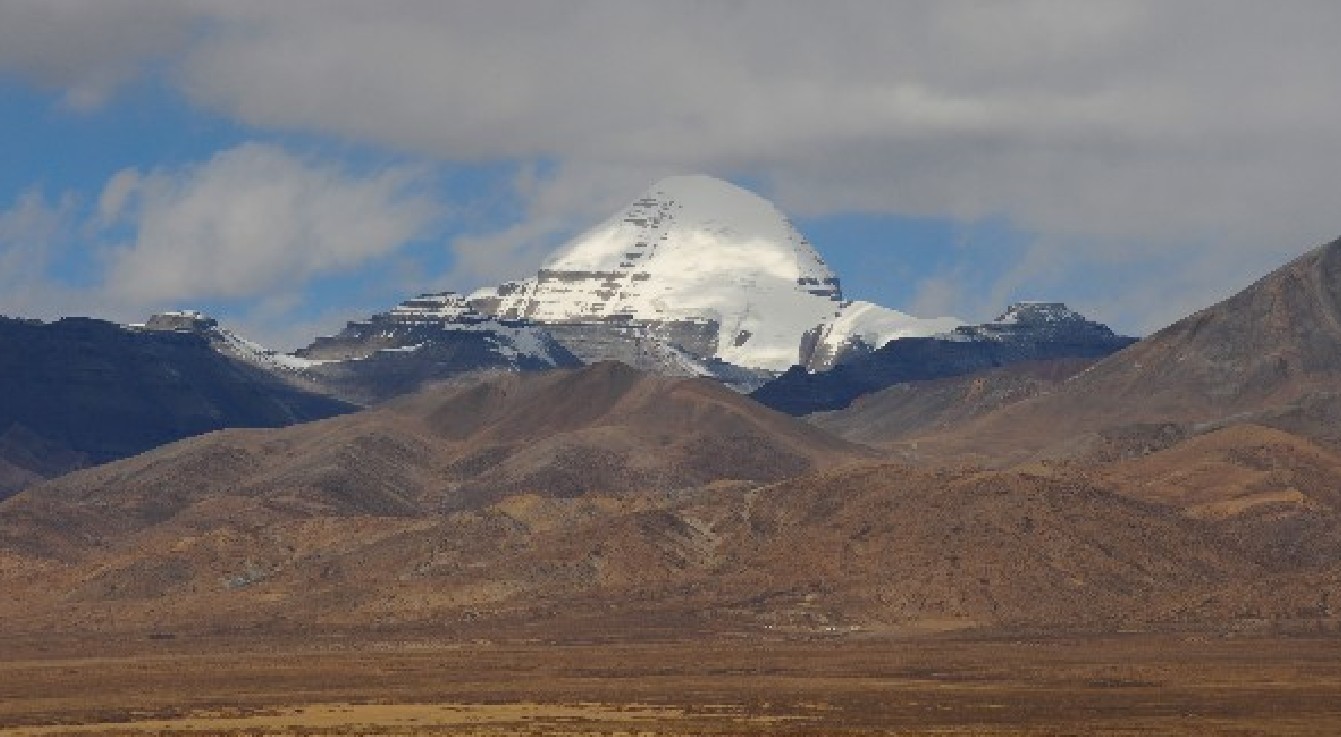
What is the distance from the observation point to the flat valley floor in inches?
5669

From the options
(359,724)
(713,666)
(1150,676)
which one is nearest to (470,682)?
(713,666)

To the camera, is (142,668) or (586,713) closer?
(586,713)

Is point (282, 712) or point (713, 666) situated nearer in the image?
point (282, 712)

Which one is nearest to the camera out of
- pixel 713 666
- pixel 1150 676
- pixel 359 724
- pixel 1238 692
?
pixel 359 724

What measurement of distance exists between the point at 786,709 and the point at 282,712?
90.3 feet

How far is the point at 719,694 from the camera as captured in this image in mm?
166000

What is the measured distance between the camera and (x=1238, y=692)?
162m

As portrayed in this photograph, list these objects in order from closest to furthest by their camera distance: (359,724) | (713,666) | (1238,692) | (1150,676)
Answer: (359,724), (1238,692), (1150,676), (713,666)

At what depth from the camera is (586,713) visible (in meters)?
153

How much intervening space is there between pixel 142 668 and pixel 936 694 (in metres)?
60.3

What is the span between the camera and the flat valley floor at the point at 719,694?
14400 cm

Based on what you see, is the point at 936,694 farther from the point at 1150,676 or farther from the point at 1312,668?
the point at 1312,668

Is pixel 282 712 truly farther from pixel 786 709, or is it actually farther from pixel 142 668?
pixel 142 668

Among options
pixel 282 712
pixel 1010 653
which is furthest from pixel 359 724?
pixel 1010 653
